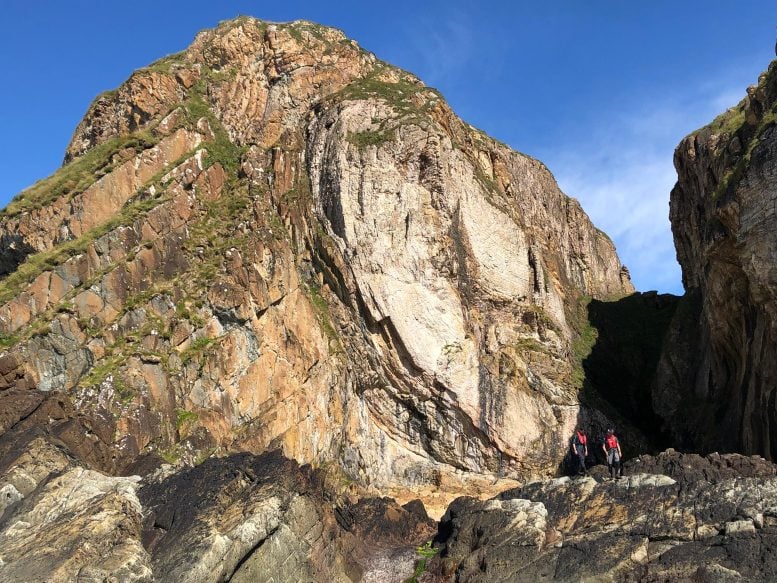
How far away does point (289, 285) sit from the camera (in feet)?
101

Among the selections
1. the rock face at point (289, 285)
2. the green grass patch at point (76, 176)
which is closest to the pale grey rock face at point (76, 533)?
the rock face at point (289, 285)

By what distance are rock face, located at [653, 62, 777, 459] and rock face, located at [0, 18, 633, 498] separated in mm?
4770

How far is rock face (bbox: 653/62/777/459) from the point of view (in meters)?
23.6

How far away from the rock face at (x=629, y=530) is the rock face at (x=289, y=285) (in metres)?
8.13

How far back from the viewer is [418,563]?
21953 millimetres

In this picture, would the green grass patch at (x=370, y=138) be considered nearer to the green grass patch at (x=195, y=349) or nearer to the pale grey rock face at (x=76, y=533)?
the green grass patch at (x=195, y=349)

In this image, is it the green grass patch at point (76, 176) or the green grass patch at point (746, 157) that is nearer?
the green grass patch at point (746, 157)

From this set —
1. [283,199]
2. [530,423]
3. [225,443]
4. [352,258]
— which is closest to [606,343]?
[530,423]

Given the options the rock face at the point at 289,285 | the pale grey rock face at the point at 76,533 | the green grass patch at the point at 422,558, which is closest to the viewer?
the pale grey rock face at the point at 76,533

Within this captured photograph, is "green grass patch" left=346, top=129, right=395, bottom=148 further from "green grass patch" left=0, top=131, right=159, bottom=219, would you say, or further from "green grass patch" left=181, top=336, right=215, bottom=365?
"green grass patch" left=181, top=336, right=215, bottom=365

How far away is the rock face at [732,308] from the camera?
928 inches

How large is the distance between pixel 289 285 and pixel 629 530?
17.4 meters

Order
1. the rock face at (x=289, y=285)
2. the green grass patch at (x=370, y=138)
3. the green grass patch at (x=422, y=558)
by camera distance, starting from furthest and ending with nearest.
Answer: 1. the green grass patch at (x=370, y=138)
2. the rock face at (x=289, y=285)
3. the green grass patch at (x=422, y=558)

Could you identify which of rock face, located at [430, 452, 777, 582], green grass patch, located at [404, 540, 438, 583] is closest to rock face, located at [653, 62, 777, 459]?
rock face, located at [430, 452, 777, 582]
